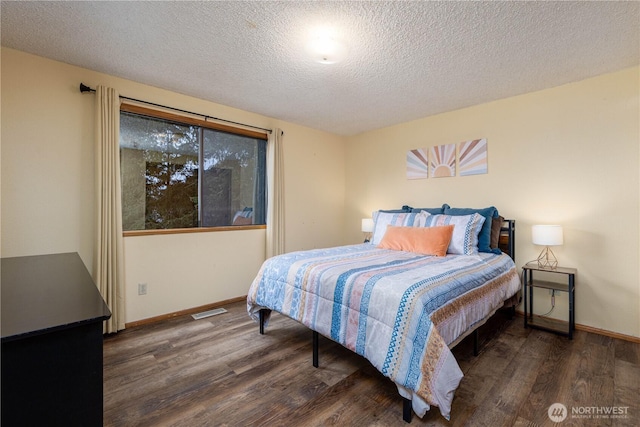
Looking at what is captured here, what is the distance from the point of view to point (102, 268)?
2564 mm

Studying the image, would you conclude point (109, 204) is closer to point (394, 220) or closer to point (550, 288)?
point (394, 220)

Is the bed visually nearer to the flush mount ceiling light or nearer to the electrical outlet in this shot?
the electrical outlet

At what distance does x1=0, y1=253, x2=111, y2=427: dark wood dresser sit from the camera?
2.54ft

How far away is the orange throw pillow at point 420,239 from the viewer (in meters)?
2.80

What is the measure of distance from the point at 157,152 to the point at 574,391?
153 inches

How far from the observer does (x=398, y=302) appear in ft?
5.26

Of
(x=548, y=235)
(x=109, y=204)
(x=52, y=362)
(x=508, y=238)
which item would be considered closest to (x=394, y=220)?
(x=508, y=238)

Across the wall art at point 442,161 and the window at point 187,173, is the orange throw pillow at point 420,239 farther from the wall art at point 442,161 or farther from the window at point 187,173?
the window at point 187,173

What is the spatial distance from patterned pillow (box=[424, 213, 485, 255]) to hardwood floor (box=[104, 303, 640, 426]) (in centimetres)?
79

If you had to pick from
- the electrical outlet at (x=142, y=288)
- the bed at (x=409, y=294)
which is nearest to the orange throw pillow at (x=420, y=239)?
the bed at (x=409, y=294)

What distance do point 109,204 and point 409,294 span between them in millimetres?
2600

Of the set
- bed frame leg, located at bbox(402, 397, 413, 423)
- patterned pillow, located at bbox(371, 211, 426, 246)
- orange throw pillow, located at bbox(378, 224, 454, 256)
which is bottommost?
bed frame leg, located at bbox(402, 397, 413, 423)

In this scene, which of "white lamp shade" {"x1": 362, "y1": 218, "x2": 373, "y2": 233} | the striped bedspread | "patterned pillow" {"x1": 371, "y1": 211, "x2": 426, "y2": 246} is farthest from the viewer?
"white lamp shade" {"x1": 362, "y1": 218, "x2": 373, "y2": 233}

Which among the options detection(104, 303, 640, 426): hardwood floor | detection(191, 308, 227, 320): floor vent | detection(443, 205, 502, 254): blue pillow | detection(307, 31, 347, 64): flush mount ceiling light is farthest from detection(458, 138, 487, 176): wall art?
detection(191, 308, 227, 320): floor vent
